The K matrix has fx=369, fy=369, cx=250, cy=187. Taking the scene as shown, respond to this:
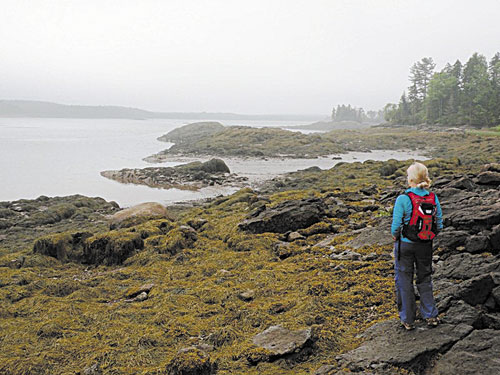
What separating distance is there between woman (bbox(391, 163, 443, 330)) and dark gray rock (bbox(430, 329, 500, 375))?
21.8 inches

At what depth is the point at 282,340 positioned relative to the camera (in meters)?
4.95

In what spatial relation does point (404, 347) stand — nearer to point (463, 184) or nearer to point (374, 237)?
point (374, 237)

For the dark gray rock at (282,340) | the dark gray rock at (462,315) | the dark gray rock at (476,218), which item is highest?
the dark gray rock at (476,218)

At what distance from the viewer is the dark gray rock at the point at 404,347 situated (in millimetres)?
3953

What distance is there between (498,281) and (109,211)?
19562 millimetres

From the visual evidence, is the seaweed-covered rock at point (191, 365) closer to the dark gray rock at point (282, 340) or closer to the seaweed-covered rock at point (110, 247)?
the dark gray rock at point (282, 340)

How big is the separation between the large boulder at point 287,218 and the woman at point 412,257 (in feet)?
20.8

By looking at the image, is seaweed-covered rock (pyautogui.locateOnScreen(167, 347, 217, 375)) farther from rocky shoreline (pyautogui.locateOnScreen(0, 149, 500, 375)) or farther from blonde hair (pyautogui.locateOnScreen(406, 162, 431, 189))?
blonde hair (pyautogui.locateOnScreen(406, 162, 431, 189))

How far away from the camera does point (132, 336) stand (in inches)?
228

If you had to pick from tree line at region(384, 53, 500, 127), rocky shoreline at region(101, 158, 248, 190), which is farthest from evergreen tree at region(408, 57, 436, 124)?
rocky shoreline at region(101, 158, 248, 190)

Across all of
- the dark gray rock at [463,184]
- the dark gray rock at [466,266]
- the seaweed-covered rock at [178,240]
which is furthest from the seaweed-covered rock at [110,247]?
the dark gray rock at [463,184]

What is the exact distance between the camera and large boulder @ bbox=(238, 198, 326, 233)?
11.1 m

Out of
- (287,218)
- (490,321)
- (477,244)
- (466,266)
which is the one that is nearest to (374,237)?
(477,244)

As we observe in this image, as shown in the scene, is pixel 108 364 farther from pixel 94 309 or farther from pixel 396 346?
pixel 396 346
